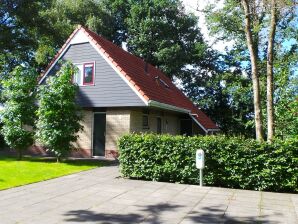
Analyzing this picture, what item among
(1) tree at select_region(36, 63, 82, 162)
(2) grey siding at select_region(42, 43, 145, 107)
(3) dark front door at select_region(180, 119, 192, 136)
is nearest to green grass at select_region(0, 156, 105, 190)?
(1) tree at select_region(36, 63, 82, 162)

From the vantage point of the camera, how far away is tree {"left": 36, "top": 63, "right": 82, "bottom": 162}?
15898mm

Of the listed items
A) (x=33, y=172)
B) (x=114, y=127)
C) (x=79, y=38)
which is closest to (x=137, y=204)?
(x=33, y=172)

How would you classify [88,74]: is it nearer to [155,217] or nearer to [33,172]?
[33,172]

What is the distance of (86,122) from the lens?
19.2 m

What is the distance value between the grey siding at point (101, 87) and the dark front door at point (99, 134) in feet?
2.81

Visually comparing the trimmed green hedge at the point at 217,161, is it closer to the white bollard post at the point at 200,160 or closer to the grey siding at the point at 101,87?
the white bollard post at the point at 200,160

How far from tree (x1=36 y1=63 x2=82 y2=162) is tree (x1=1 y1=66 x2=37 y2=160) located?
1.35m

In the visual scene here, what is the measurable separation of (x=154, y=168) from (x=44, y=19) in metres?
21.6

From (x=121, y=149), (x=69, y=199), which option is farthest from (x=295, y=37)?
(x=69, y=199)

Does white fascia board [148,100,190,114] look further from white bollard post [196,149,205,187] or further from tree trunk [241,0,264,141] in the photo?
white bollard post [196,149,205,187]

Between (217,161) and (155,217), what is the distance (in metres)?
4.33

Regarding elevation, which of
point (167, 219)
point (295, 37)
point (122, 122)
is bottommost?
point (167, 219)

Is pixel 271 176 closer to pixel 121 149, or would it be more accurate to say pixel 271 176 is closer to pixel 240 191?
pixel 240 191

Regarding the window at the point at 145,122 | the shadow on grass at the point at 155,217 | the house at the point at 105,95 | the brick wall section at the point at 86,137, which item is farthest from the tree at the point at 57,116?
the shadow on grass at the point at 155,217
